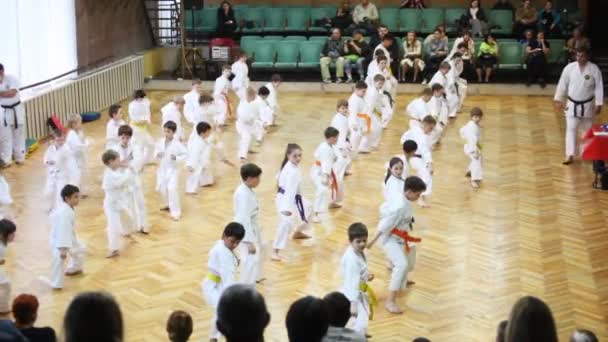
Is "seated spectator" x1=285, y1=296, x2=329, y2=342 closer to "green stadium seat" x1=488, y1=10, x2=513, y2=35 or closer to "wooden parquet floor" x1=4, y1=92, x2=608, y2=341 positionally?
"wooden parquet floor" x1=4, y1=92, x2=608, y2=341

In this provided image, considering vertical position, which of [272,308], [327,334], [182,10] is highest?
[182,10]

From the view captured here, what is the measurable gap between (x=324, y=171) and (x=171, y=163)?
2.11 m

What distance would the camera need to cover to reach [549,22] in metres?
22.1

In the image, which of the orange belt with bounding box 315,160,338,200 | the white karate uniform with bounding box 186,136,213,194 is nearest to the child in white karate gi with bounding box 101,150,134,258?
the white karate uniform with bounding box 186,136,213,194

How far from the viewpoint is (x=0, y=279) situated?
9703 millimetres

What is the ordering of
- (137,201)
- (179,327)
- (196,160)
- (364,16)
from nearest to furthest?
(179,327)
(137,201)
(196,160)
(364,16)

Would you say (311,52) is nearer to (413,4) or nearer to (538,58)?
(413,4)

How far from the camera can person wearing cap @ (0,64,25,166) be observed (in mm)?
15398

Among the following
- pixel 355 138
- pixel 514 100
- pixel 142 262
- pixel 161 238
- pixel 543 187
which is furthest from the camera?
pixel 514 100

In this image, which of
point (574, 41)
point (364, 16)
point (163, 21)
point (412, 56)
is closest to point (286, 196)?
point (412, 56)

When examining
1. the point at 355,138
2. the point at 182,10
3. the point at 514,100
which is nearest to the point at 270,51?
the point at 182,10

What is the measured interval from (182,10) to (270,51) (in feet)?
7.27

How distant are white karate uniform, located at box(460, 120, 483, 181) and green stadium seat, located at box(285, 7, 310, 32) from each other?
32.7ft

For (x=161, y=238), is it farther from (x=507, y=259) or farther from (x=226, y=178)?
(x=507, y=259)
